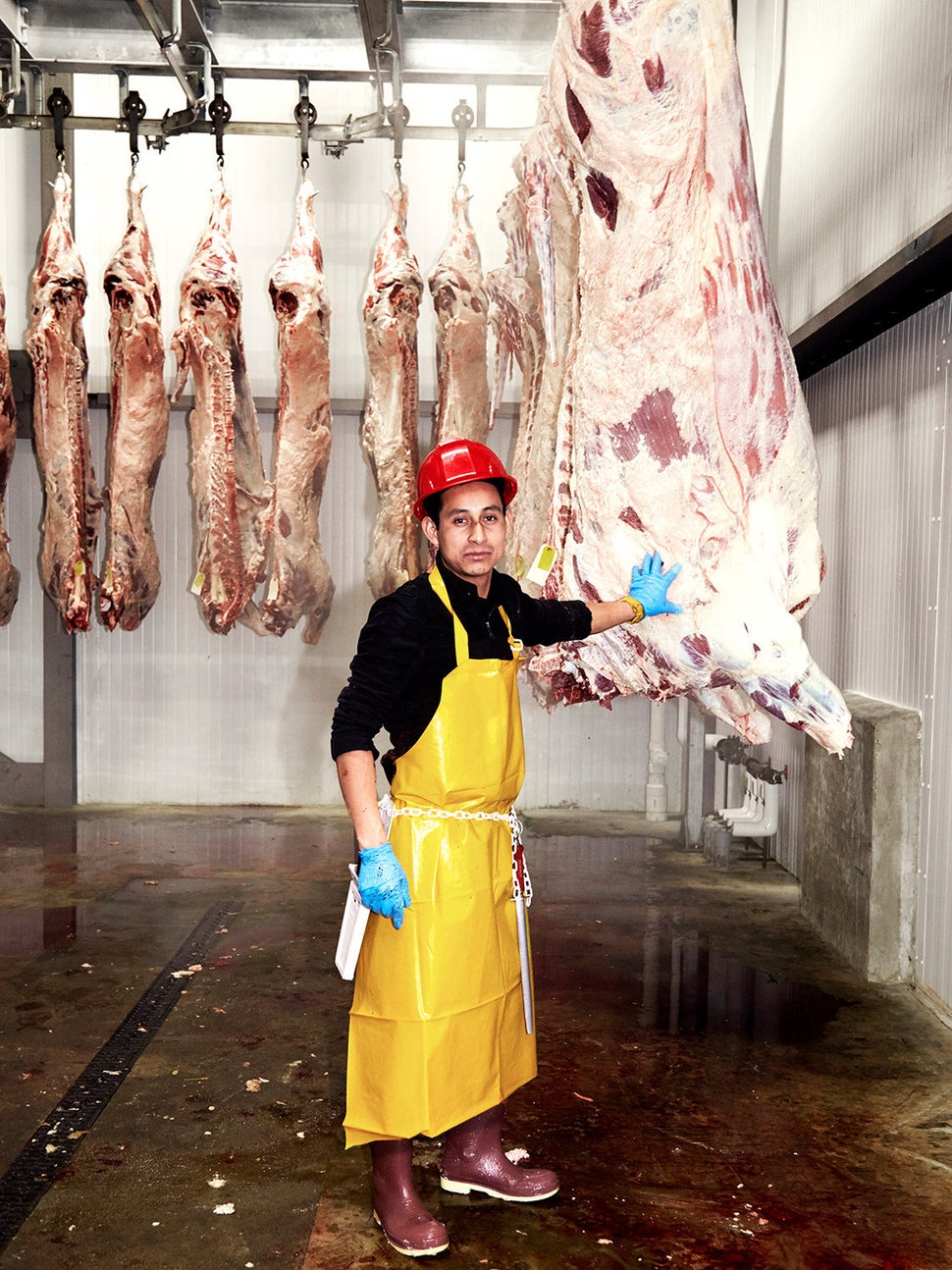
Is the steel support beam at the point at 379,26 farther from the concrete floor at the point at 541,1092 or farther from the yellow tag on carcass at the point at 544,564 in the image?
the concrete floor at the point at 541,1092

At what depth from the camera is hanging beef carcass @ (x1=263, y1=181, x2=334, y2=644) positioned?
19.9ft

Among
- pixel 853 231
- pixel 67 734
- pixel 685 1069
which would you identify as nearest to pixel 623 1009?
pixel 685 1069

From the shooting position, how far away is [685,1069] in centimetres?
394

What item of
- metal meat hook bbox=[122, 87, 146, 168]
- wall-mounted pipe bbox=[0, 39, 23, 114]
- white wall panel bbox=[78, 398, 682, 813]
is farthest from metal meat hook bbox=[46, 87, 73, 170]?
white wall panel bbox=[78, 398, 682, 813]

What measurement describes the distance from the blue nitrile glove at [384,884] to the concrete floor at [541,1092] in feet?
2.88

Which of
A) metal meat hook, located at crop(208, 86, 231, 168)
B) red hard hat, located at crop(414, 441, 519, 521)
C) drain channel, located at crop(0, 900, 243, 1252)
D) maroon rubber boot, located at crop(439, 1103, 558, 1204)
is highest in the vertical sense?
metal meat hook, located at crop(208, 86, 231, 168)

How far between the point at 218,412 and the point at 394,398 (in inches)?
36.5

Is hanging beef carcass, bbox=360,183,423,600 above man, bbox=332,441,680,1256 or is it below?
above

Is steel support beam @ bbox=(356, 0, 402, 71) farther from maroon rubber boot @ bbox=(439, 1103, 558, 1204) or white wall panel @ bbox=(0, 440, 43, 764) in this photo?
maroon rubber boot @ bbox=(439, 1103, 558, 1204)

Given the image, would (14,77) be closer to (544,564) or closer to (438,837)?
(544,564)

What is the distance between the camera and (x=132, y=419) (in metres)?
6.41

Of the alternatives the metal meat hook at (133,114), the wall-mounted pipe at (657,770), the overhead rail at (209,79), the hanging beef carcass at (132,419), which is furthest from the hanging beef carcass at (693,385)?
the wall-mounted pipe at (657,770)

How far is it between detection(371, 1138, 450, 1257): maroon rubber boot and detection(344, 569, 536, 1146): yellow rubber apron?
3.2 inches

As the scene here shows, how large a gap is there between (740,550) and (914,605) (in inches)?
72.7
